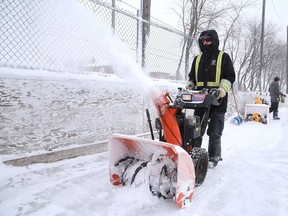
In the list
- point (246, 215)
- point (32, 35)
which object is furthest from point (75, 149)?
point (246, 215)

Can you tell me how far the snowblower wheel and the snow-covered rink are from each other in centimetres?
13

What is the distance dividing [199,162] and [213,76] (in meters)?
1.31

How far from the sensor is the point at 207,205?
2.56 m

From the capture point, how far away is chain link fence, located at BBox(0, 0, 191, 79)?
3.50 meters

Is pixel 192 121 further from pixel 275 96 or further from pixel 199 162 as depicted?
pixel 275 96

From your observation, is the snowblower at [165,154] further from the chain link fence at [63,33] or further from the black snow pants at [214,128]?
the chain link fence at [63,33]

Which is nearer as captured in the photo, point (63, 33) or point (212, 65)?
point (212, 65)

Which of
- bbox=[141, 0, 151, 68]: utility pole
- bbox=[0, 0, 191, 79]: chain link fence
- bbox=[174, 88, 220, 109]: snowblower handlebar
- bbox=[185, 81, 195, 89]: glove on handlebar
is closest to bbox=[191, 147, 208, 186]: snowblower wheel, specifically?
bbox=[174, 88, 220, 109]: snowblower handlebar

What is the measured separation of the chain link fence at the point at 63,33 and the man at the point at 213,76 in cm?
145

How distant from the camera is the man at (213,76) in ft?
11.2

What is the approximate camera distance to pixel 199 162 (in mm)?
2822

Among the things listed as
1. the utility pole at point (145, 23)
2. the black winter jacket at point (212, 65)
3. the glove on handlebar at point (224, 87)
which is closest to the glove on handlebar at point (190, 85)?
the black winter jacket at point (212, 65)

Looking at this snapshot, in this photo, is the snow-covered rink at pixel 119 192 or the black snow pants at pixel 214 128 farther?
the black snow pants at pixel 214 128

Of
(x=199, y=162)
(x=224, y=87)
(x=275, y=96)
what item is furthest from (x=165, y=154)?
(x=275, y=96)
